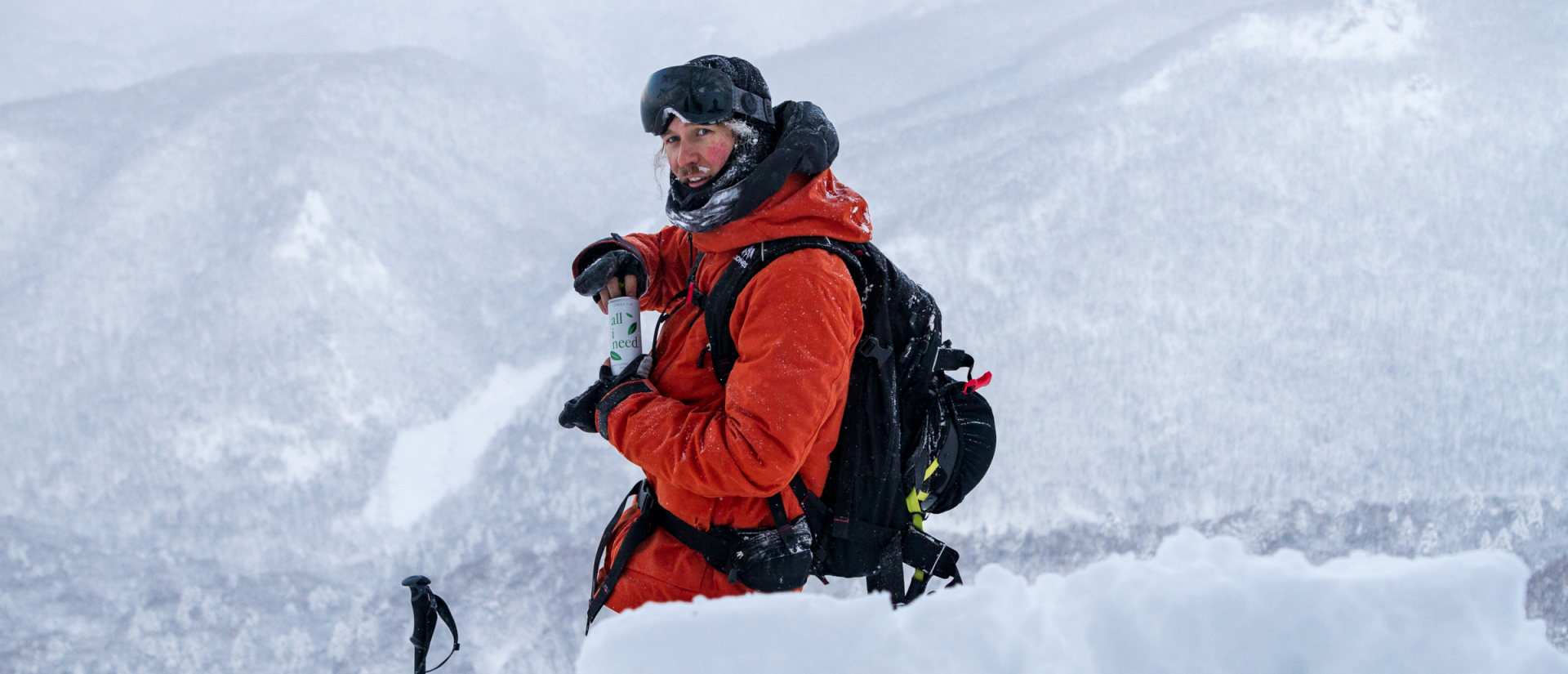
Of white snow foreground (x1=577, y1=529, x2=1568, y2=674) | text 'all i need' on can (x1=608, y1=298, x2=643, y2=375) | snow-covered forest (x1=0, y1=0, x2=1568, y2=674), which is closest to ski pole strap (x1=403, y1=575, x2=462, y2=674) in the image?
text 'all i need' on can (x1=608, y1=298, x2=643, y2=375)

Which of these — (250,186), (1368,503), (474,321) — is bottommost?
(1368,503)

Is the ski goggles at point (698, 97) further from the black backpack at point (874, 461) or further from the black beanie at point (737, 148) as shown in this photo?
the black backpack at point (874, 461)

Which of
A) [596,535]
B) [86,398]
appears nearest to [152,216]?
[86,398]

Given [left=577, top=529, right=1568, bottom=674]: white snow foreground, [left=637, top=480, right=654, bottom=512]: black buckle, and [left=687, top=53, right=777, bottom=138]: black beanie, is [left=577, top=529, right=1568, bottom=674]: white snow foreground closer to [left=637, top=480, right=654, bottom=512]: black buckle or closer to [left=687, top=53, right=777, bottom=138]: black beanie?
[left=637, top=480, right=654, bottom=512]: black buckle

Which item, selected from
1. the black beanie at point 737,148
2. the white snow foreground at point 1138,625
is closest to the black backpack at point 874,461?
the black beanie at point 737,148

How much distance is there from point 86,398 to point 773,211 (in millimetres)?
6212

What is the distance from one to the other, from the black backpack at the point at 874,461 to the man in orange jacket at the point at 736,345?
31 mm

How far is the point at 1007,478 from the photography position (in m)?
5.34

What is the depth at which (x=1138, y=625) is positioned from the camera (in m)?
1.13

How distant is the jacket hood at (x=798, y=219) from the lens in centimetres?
169

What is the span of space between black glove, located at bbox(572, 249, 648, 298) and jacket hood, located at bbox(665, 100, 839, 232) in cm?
30

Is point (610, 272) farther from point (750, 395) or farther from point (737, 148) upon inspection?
point (750, 395)

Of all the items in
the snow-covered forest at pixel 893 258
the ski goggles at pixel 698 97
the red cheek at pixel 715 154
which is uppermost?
the ski goggles at pixel 698 97

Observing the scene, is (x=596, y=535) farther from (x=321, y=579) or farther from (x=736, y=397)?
(x=736, y=397)
